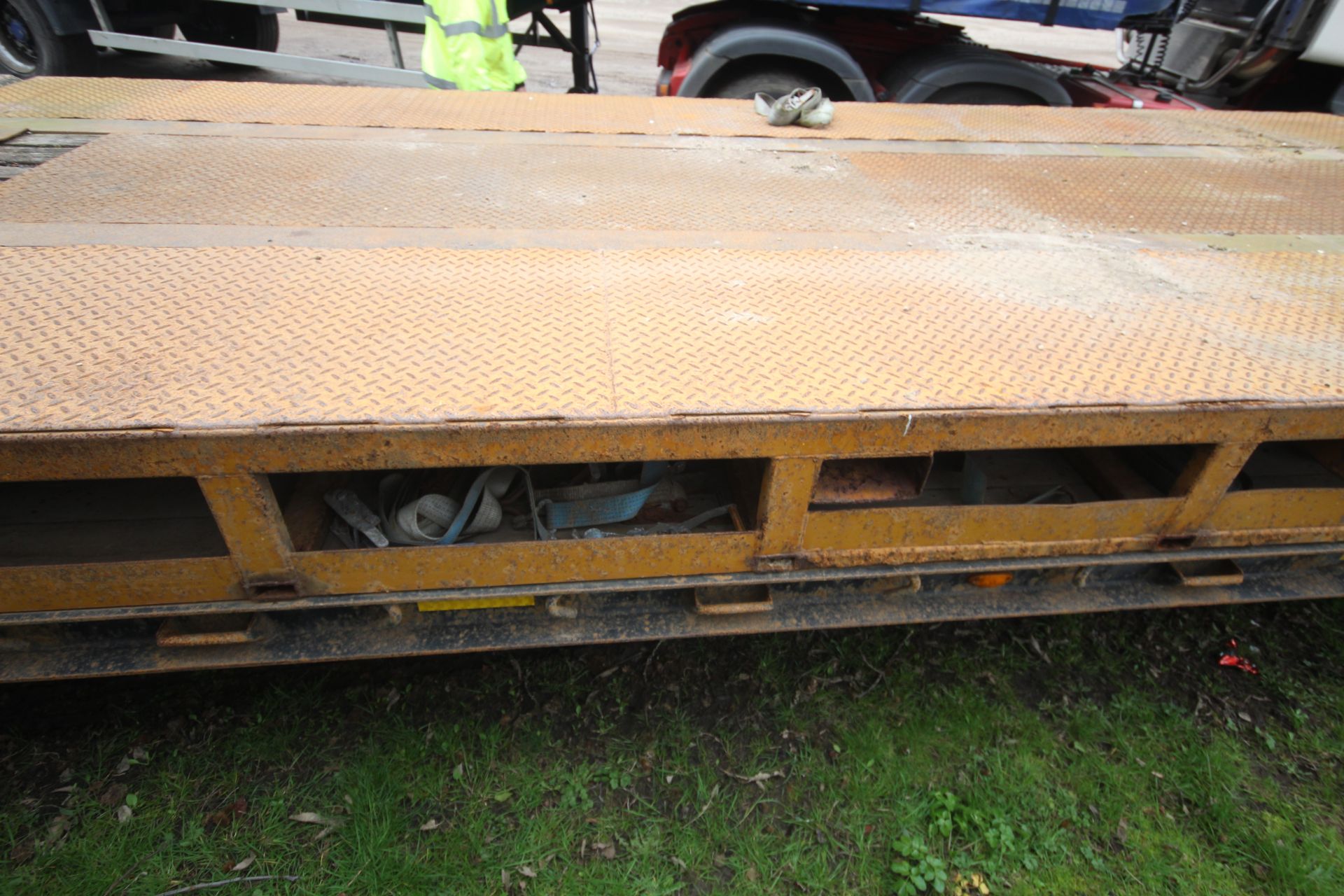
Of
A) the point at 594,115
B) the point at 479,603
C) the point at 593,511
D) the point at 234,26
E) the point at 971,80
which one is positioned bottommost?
the point at 234,26

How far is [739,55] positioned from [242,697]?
440 cm

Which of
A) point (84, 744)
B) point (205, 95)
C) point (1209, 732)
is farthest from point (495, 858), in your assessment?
point (205, 95)

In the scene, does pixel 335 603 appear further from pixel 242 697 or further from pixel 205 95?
pixel 205 95

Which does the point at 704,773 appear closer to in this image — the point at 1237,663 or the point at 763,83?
the point at 1237,663

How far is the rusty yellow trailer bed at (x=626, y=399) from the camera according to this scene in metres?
1.50

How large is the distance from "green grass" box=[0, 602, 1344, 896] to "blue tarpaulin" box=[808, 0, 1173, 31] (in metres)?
3.73

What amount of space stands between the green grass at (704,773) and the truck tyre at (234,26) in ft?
25.3

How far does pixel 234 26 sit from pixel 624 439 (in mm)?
8799

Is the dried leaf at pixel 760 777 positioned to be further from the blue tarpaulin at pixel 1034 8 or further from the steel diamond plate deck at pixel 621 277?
the blue tarpaulin at pixel 1034 8

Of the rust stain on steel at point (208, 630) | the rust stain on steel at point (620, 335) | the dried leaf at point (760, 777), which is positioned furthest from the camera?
the dried leaf at point (760, 777)

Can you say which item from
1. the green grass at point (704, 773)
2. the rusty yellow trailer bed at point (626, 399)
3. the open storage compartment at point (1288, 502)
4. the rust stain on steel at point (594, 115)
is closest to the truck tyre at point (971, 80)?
the rust stain on steel at point (594, 115)

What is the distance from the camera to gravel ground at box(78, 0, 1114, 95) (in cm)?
853

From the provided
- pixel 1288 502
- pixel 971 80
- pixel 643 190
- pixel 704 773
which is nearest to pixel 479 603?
pixel 704 773

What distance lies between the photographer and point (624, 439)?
4.89 ft
